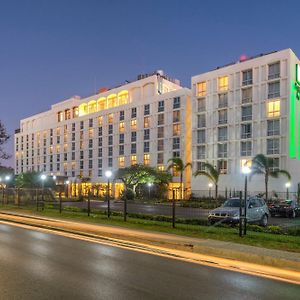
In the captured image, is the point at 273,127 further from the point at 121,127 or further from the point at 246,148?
the point at 121,127

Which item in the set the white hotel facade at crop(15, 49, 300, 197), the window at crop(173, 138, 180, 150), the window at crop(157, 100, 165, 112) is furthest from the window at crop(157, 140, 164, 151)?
the window at crop(157, 100, 165, 112)

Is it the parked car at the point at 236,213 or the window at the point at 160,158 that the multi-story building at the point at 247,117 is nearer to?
the window at the point at 160,158

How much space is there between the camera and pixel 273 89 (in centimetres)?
5575

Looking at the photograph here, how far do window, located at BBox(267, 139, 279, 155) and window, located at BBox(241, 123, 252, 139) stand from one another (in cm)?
314

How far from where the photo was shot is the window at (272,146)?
54.8 meters

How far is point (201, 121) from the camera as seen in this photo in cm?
6384

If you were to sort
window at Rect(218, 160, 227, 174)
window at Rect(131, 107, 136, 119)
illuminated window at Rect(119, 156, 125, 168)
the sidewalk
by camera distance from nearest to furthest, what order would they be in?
the sidewalk, window at Rect(218, 160, 227, 174), window at Rect(131, 107, 136, 119), illuminated window at Rect(119, 156, 125, 168)

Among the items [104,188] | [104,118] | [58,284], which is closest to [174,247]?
[58,284]

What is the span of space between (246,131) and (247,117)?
A: 1.95m

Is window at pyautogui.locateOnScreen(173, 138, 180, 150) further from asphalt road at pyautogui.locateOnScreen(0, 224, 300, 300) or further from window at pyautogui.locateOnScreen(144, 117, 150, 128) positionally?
asphalt road at pyautogui.locateOnScreen(0, 224, 300, 300)

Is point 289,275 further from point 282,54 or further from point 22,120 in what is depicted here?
point 22,120

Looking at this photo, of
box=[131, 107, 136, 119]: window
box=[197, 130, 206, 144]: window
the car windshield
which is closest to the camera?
the car windshield

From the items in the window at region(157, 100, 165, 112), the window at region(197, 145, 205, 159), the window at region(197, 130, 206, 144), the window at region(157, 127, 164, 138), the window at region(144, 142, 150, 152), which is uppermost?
the window at region(157, 100, 165, 112)

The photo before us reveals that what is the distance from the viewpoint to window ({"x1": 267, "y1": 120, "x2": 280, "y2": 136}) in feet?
180
